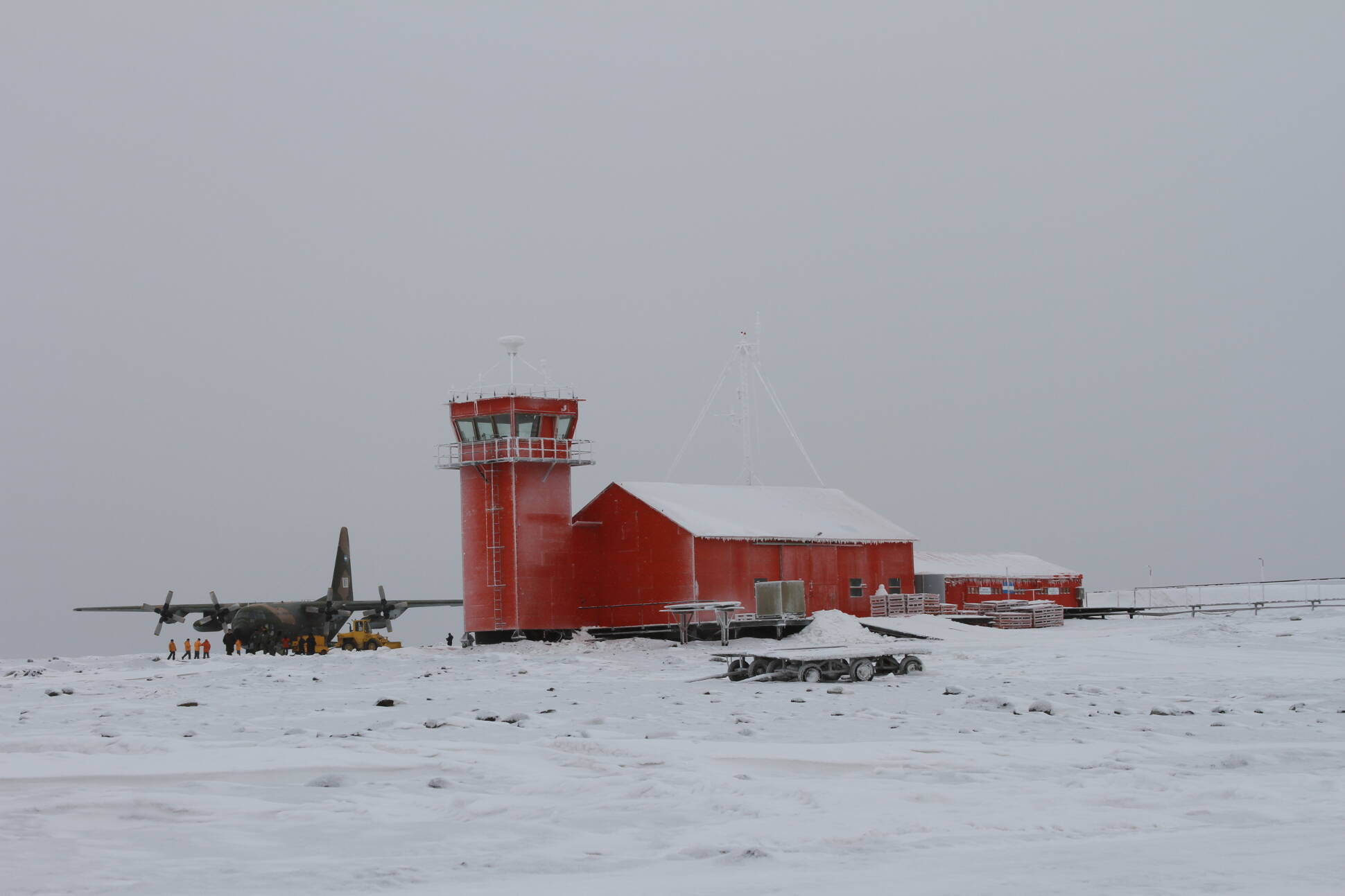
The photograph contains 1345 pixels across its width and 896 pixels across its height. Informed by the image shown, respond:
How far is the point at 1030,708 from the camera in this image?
21016mm

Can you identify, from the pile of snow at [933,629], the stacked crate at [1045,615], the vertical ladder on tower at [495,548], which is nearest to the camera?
the pile of snow at [933,629]

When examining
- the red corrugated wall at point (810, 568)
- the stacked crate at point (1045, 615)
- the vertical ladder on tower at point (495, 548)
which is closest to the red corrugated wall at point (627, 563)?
the red corrugated wall at point (810, 568)

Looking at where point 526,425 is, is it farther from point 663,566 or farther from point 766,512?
point 766,512

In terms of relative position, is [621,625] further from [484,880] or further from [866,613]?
[484,880]

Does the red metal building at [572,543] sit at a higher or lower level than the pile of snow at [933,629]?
higher

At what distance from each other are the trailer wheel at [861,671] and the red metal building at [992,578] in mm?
32597

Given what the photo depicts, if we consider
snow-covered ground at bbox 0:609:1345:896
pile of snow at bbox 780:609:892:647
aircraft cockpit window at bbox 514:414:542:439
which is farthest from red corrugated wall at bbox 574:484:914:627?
snow-covered ground at bbox 0:609:1345:896

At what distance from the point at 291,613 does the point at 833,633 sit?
24849 mm

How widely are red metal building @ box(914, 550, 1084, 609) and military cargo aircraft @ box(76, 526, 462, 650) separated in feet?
76.3

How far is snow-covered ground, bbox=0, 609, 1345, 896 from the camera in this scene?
31.4 feet

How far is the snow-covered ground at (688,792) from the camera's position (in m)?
9.59

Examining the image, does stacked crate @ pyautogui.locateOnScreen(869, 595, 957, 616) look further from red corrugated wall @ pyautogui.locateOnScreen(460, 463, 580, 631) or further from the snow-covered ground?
the snow-covered ground

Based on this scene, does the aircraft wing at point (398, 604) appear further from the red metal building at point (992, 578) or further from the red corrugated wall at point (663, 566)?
the red metal building at point (992, 578)

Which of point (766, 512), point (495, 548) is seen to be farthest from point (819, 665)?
point (766, 512)
